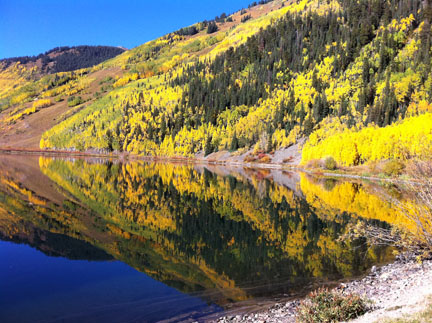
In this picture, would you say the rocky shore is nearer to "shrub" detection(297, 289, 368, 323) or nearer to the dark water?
"shrub" detection(297, 289, 368, 323)

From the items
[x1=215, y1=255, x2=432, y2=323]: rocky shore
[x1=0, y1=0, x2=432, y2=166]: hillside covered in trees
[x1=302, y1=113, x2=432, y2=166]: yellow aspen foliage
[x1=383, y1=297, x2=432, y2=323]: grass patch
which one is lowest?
[x1=215, y1=255, x2=432, y2=323]: rocky shore

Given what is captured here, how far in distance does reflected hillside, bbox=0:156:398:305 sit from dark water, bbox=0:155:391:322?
0.27ft

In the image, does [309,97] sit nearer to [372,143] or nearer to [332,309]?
[372,143]

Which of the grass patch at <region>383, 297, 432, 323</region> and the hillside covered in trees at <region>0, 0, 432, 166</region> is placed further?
the hillside covered in trees at <region>0, 0, 432, 166</region>

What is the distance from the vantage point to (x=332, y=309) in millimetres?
9695

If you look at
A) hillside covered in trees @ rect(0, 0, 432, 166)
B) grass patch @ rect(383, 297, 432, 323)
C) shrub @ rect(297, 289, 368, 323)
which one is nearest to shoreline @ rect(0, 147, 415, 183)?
hillside covered in trees @ rect(0, 0, 432, 166)

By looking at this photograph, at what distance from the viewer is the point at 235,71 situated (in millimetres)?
180625

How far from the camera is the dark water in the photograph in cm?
1419

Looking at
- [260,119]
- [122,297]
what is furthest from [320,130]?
[122,297]

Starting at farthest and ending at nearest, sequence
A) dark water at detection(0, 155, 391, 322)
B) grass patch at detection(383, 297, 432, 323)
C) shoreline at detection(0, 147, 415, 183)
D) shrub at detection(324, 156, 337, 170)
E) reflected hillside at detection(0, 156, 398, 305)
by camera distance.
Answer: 1. shrub at detection(324, 156, 337, 170)
2. shoreline at detection(0, 147, 415, 183)
3. reflected hillside at detection(0, 156, 398, 305)
4. dark water at detection(0, 155, 391, 322)
5. grass patch at detection(383, 297, 432, 323)

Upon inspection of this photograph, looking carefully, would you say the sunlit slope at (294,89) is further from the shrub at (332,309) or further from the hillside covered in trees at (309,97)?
the shrub at (332,309)

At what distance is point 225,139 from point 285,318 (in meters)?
123

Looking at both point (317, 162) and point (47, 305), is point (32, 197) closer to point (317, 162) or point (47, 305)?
point (47, 305)

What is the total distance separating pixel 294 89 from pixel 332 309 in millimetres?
132874
